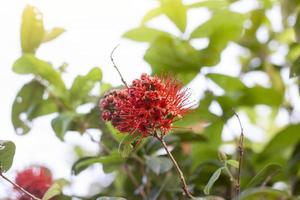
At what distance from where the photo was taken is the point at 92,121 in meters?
1.62

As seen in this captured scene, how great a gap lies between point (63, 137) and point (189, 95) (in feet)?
1.56

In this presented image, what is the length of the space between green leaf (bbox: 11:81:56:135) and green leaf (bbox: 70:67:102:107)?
13 centimetres

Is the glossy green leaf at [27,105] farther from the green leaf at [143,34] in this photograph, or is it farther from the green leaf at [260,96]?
the green leaf at [260,96]

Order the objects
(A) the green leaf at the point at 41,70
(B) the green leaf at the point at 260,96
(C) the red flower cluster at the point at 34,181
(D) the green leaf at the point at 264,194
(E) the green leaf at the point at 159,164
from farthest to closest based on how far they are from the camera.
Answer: (B) the green leaf at the point at 260,96 → (A) the green leaf at the point at 41,70 → (C) the red flower cluster at the point at 34,181 → (E) the green leaf at the point at 159,164 → (D) the green leaf at the point at 264,194

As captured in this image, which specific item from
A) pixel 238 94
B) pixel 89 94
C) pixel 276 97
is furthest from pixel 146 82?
pixel 276 97

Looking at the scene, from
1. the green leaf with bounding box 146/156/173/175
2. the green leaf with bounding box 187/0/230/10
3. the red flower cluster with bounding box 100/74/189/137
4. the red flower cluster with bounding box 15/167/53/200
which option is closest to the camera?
the red flower cluster with bounding box 100/74/189/137

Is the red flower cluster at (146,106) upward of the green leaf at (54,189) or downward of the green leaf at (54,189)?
upward

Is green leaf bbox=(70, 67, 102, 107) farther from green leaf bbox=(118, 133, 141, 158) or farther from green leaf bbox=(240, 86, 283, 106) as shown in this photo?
green leaf bbox=(240, 86, 283, 106)

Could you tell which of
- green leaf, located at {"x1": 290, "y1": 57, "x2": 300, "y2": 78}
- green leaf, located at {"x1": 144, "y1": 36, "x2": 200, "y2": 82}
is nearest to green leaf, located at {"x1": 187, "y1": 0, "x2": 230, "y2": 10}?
green leaf, located at {"x1": 144, "y1": 36, "x2": 200, "y2": 82}

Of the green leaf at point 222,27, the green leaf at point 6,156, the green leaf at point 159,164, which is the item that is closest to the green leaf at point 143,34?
the green leaf at point 222,27

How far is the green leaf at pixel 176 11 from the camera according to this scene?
186cm

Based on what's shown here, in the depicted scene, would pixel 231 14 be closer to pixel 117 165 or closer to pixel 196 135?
pixel 196 135

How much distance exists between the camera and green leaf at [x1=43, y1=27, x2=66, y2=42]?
1816 mm

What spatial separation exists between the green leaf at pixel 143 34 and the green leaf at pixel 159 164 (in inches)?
21.0
